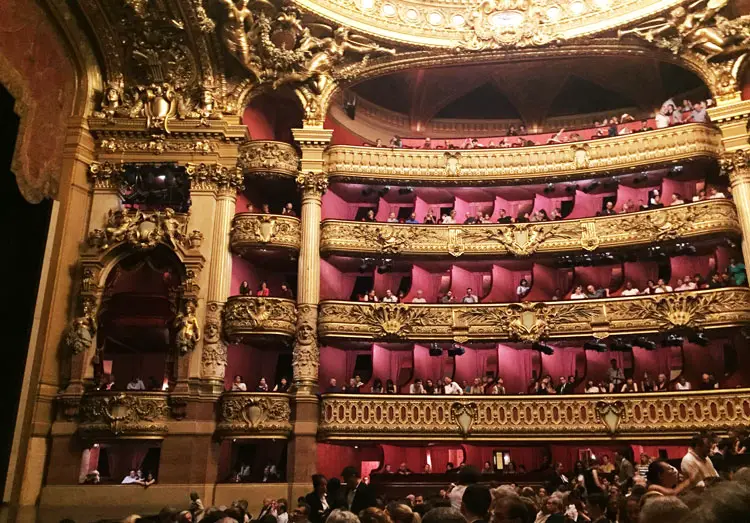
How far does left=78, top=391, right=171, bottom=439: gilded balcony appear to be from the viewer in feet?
53.5

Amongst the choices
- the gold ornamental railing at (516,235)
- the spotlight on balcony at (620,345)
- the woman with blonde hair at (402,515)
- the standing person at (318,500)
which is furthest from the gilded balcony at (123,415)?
the spotlight on balcony at (620,345)

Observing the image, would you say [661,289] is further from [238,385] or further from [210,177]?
[210,177]

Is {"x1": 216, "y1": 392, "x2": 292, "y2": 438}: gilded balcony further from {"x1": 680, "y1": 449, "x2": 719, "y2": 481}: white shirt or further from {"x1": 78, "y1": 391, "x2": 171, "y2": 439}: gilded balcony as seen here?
{"x1": 680, "y1": 449, "x2": 719, "y2": 481}: white shirt

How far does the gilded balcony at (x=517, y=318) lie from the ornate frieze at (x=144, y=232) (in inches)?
187

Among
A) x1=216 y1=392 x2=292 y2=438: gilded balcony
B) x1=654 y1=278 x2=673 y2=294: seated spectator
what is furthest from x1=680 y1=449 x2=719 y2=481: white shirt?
x1=654 y1=278 x2=673 y2=294: seated spectator

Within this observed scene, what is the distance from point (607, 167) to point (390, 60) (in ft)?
27.9

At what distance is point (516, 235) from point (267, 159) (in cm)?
856

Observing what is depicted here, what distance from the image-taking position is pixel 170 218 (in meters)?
18.6

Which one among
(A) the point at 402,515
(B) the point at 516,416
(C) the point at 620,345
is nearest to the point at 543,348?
(C) the point at 620,345

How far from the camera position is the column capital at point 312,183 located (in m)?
20.0

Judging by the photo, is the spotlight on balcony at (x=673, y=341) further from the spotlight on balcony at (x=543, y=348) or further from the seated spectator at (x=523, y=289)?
the seated spectator at (x=523, y=289)

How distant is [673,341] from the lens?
19.4 m

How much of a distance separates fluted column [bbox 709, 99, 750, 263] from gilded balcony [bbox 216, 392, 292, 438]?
14.5 metres

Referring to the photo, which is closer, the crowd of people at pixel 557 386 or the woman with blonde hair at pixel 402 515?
the woman with blonde hair at pixel 402 515
